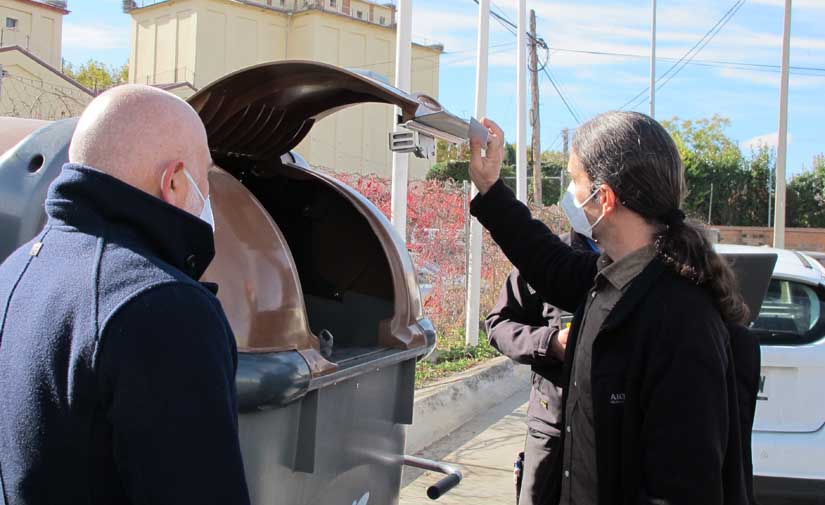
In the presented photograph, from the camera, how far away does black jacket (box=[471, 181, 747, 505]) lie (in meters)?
1.79

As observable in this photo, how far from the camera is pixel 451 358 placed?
814 cm

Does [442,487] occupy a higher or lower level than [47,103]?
lower

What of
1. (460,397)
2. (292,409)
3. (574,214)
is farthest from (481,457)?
(292,409)

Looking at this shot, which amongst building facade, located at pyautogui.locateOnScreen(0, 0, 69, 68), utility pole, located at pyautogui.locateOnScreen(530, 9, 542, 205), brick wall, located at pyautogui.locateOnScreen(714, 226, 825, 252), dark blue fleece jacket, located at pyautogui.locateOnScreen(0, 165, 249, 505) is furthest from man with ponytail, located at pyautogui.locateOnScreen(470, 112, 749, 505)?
building facade, located at pyautogui.locateOnScreen(0, 0, 69, 68)

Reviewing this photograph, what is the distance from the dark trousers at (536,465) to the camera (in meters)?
2.96

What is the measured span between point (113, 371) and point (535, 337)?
1.98 metres

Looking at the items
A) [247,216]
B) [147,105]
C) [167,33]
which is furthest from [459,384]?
[167,33]

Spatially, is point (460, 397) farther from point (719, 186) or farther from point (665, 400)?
point (719, 186)

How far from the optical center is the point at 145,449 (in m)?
1.25

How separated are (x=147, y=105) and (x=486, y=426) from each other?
218 inches

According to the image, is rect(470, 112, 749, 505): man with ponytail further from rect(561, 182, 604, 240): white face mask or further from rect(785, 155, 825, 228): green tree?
rect(785, 155, 825, 228): green tree

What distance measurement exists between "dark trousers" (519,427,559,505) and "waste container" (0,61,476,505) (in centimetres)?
34

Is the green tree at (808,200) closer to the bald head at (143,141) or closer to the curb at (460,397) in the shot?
the curb at (460,397)

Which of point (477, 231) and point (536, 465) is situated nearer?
point (536, 465)
